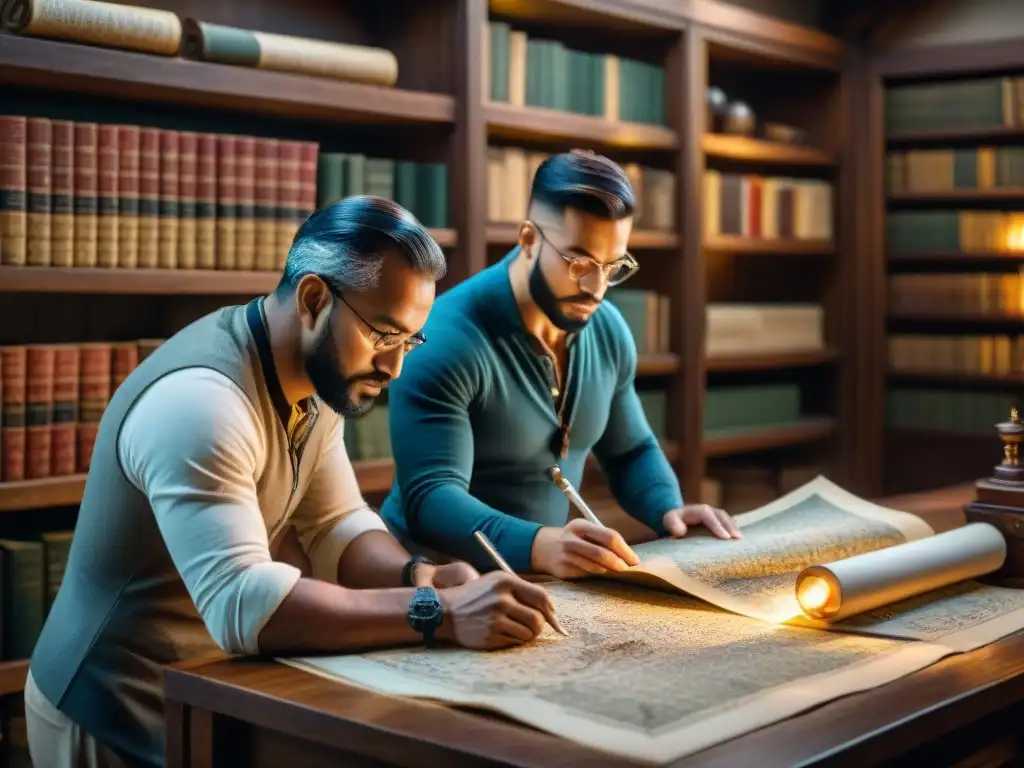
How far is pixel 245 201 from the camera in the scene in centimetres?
298

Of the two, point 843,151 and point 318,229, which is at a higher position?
point 843,151

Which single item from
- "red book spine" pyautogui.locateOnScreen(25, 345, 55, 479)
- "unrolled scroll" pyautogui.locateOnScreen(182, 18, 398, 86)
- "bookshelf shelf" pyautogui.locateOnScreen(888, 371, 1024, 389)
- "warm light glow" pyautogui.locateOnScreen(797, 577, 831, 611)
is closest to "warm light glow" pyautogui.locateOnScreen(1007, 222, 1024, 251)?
"bookshelf shelf" pyautogui.locateOnScreen(888, 371, 1024, 389)

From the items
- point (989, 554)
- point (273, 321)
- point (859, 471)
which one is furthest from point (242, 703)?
point (859, 471)

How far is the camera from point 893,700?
1.26 metres

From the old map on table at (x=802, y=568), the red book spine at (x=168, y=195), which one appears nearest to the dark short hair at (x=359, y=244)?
the old map on table at (x=802, y=568)

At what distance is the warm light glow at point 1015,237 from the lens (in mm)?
4879

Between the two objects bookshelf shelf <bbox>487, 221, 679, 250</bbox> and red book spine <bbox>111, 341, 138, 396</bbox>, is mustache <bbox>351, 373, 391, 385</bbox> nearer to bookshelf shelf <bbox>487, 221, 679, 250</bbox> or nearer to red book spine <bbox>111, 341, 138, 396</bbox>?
red book spine <bbox>111, 341, 138, 396</bbox>

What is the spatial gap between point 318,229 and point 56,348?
1.38 meters

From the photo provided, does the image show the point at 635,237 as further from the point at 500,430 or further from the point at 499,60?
the point at 500,430

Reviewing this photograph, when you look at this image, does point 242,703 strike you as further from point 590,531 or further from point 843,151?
point 843,151

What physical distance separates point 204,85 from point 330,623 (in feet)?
5.99

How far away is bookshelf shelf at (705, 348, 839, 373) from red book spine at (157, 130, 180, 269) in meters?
2.09

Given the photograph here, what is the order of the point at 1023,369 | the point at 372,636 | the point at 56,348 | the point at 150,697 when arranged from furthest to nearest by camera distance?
the point at 1023,369, the point at 56,348, the point at 150,697, the point at 372,636

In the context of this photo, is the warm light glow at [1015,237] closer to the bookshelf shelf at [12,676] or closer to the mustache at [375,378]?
the bookshelf shelf at [12,676]
